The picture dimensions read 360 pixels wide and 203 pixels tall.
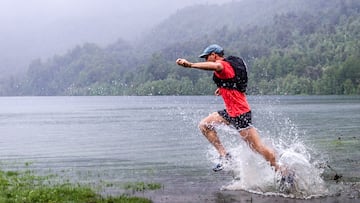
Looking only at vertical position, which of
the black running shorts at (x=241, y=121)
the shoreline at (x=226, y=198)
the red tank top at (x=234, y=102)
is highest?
the red tank top at (x=234, y=102)

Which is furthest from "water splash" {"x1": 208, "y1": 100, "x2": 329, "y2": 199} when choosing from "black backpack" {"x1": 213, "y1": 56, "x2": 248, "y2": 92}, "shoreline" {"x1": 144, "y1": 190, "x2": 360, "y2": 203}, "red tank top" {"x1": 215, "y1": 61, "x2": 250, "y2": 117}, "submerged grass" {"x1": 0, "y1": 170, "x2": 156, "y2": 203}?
"submerged grass" {"x1": 0, "y1": 170, "x2": 156, "y2": 203}

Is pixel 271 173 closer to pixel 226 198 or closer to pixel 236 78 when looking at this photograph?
pixel 226 198

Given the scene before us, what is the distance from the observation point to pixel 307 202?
38.0 ft

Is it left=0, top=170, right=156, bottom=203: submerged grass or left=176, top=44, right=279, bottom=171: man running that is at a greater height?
left=176, top=44, right=279, bottom=171: man running

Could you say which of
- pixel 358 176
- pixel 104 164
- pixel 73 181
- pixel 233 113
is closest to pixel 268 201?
pixel 233 113

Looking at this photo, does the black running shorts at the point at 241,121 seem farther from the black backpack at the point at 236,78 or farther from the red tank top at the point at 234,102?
the black backpack at the point at 236,78

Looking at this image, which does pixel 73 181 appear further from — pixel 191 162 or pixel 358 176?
pixel 358 176

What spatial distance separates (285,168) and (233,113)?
Answer: 5.98ft

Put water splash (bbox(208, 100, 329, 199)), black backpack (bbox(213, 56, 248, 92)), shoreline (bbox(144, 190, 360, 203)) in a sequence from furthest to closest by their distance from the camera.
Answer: water splash (bbox(208, 100, 329, 199)), black backpack (bbox(213, 56, 248, 92)), shoreline (bbox(144, 190, 360, 203))

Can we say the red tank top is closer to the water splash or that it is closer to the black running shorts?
the black running shorts

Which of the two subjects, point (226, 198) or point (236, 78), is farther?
point (236, 78)

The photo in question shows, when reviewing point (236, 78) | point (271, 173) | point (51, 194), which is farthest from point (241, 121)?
point (51, 194)

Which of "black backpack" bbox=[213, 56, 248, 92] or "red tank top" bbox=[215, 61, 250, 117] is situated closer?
"black backpack" bbox=[213, 56, 248, 92]

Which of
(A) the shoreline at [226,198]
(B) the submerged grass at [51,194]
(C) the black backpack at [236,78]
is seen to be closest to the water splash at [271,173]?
(A) the shoreline at [226,198]
